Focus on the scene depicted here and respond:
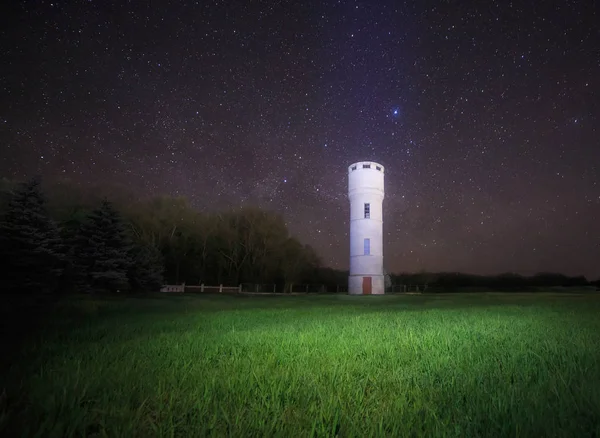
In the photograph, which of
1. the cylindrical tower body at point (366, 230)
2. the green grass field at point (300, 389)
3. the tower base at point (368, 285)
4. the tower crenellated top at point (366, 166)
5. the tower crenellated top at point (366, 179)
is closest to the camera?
the green grass field at point (300, 389)

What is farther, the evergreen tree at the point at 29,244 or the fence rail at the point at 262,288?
the fence rail at the point at 262,288

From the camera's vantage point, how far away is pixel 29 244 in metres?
23.2

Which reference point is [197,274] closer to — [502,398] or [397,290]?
[397,290]

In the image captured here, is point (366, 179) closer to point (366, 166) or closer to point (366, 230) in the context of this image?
point (366, 166)

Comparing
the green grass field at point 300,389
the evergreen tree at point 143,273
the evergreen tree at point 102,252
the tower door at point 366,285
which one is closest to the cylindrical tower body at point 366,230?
the tower door at point 366,285

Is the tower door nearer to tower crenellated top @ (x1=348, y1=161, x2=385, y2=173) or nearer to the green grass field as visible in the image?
tower crenellated top @ (x1=348, y1=161, x2=385, y2=173)

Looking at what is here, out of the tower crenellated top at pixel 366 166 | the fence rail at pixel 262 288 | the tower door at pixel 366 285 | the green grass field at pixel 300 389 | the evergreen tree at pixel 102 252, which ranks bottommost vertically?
the fence rail at pixel 262 288

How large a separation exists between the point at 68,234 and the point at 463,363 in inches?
1411

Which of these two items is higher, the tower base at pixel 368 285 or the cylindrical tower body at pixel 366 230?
the cylindrical tower body at pixel 366 230

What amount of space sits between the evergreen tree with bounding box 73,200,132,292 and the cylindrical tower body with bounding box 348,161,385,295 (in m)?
25.2

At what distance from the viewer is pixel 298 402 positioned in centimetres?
329

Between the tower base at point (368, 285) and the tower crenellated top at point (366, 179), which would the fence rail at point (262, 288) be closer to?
the tower base at point (368, 285)

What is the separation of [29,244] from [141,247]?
1382 cm

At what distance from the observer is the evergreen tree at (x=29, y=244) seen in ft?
74.3
